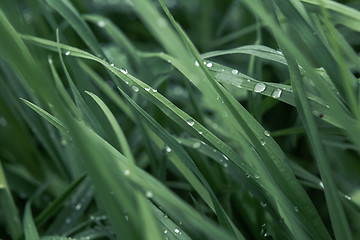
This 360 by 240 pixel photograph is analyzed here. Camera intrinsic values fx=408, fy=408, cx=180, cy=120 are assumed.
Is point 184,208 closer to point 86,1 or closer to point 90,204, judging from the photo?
point 90,204

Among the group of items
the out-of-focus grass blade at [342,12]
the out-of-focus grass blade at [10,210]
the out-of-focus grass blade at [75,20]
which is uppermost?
the out-of-focus grass blade at [342,12]

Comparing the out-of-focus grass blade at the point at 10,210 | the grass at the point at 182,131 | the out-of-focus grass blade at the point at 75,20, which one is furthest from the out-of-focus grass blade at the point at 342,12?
the out-of-focus grass blade at the point at 10,210

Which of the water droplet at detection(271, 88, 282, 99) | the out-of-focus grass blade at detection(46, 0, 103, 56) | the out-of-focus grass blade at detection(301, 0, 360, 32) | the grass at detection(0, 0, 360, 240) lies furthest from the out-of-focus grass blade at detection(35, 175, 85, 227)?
the out-of-focus grass blade at detection(301, 0, 360, 32)

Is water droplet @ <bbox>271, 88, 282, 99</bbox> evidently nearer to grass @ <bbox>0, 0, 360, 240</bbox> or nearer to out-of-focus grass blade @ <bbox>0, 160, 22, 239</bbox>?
grass @ <bbox>0, 0, 360, 240</bbox>

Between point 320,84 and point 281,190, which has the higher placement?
point 320,84

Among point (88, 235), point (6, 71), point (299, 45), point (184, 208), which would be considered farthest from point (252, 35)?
point (184, 208)

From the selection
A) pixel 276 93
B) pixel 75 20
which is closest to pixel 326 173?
pixel 276 93

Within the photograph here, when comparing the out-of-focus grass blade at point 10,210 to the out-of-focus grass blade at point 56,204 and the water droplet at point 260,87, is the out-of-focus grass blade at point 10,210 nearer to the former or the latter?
the out-of-focus grass blade at point 56,204

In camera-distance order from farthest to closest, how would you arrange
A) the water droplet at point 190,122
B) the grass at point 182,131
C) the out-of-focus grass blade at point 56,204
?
the out-of-focus grass blade at point 56,204 → the water droplet at point 190,122 → the grass at point 182,131

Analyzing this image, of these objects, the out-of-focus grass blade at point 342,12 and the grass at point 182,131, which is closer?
the grass at point 182,131
